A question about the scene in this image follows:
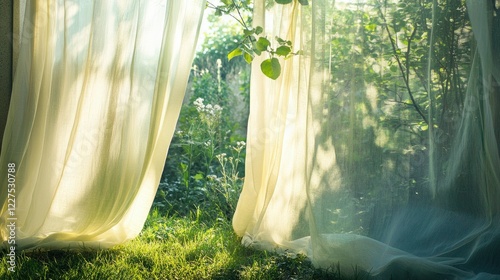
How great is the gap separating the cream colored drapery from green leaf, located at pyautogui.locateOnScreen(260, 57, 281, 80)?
0.41m

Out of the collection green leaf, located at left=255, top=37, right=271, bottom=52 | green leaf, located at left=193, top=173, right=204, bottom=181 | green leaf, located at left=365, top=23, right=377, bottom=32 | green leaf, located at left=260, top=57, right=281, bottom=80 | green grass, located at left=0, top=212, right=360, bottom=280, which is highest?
green leaf, located at left=365, top=23, right=377, bottom=32

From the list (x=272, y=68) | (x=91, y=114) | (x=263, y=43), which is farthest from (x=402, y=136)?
(x=91, y=114)

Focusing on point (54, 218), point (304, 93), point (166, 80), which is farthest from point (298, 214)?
point (54, 218)

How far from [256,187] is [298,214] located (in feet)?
1.11

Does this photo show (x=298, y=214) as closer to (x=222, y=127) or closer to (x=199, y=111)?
(x=199, y=111)

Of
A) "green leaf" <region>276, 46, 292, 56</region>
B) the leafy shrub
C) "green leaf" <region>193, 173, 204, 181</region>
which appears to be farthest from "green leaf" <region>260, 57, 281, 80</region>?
"green leaf" <region>193, 173, 204, 181</region>

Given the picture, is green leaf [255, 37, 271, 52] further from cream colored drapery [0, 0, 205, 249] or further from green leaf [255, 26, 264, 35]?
cream colored drapery [0, 0, 205, 249]

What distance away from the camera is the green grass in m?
2.50

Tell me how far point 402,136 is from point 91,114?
1.63m

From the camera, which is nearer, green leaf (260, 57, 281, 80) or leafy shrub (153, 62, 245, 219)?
green leaf (260, 57, 281, 80)

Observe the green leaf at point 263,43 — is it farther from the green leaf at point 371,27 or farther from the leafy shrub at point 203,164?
the leafy shrub at point 203,164

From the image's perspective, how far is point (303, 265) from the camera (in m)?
2.62

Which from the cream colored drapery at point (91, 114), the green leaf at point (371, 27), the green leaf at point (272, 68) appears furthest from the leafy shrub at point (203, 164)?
the green leaf at point (371, 27)

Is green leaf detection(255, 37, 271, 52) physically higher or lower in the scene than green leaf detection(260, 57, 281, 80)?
higher
